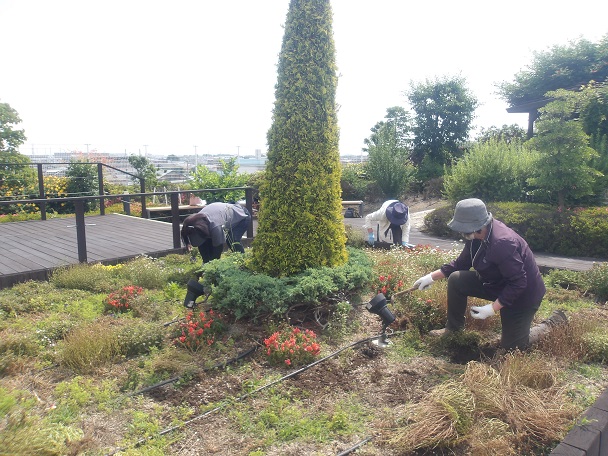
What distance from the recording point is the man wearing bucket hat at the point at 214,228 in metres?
6.57

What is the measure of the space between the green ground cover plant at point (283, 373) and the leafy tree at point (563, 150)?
16.1 feet

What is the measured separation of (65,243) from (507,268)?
7940 mm

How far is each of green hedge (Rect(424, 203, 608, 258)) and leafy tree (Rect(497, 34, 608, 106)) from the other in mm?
8959

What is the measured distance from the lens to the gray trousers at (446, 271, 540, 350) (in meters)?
3.94

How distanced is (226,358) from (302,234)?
4.90 ft

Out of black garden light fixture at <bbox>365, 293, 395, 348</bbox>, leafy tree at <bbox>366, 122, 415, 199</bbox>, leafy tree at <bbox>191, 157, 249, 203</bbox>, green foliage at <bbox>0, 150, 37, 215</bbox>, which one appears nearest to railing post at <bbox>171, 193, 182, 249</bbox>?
black garden light fixture at <bbox>365, 293, 395, 348</bbox>

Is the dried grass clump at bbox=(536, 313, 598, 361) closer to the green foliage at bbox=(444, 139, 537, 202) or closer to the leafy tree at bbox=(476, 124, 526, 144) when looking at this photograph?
the green foliage at bbox=(444, 139, 537, 202)

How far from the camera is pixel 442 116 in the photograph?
23.2 m

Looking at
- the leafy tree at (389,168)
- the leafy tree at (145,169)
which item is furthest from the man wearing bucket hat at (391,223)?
the leafy tree at (145,169)

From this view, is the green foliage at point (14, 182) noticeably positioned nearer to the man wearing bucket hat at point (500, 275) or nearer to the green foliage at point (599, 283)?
the man wearing bucket hat at point (500, 275)

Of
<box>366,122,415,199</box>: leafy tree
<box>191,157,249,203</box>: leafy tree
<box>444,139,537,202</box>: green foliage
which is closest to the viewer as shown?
<box>444,139,537,202</box>: green foliage

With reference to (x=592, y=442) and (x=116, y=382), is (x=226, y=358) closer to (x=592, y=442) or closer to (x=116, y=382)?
(x=116, y=382)

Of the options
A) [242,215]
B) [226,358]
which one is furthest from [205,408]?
[242,215]

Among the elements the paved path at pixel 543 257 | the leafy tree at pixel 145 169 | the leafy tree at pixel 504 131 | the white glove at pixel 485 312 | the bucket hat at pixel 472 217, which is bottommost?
the paved path at pixel 543 257
